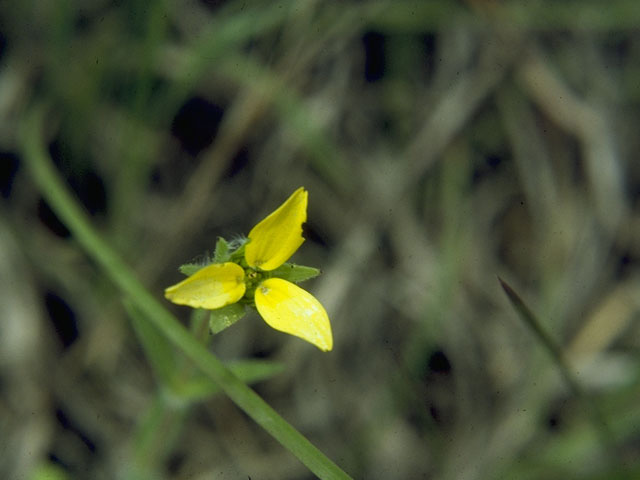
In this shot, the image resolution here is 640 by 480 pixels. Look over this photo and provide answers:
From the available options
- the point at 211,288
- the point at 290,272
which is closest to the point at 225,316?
the point at 211,288

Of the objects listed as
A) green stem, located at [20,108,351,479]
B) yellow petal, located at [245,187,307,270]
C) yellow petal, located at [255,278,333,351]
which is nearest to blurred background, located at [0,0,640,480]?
green stem, located at [20,108,351,479]

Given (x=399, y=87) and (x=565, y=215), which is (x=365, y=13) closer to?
(x=399, y=87)

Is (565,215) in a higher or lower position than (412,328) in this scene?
higher

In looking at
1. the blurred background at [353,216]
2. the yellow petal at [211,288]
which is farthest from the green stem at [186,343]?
the blurred background at [353,216]

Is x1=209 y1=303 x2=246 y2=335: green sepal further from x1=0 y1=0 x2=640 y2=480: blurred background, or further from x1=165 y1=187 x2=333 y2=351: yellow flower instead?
x1=0 y1=0 x2=640 y2=480: blurred background

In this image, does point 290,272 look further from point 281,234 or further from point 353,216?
point 353,216

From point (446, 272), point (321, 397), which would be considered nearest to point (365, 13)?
point (446, 272)
